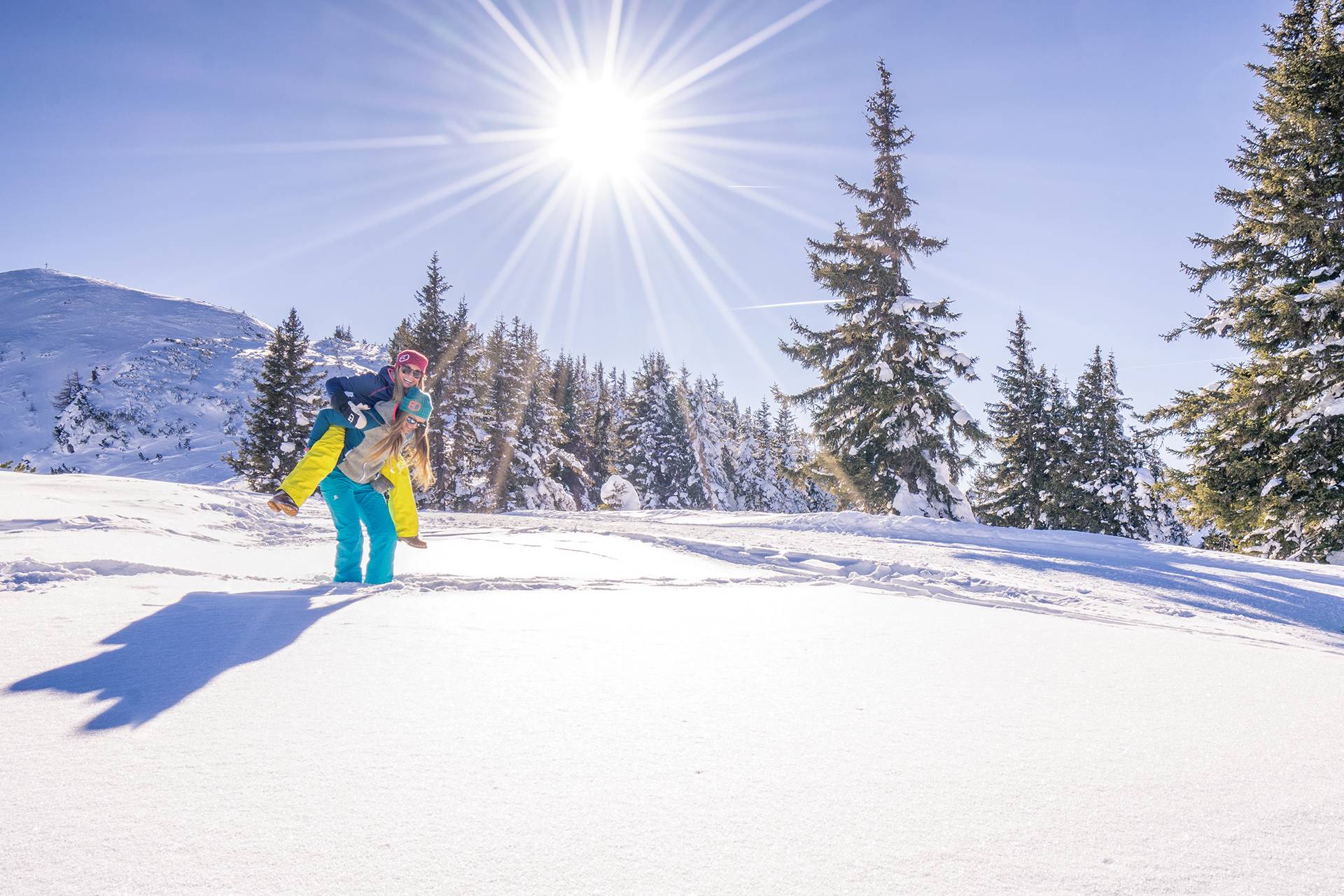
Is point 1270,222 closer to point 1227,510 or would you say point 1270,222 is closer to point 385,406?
point 1227,510

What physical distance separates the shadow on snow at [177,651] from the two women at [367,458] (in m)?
1.08

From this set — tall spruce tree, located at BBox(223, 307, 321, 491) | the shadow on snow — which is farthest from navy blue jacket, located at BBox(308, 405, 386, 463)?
tall spruce tree, located at BBox(223, 307, 321, 491)

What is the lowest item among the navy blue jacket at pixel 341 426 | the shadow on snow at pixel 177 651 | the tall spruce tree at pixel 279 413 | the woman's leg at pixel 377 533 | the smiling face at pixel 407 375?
the shadow on snow at pixel 177 651

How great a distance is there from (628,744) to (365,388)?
371cm

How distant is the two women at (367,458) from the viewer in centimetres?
414

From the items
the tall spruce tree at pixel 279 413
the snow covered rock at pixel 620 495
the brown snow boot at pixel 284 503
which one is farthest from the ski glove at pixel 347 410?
the snow covered rock at pixel 620 495

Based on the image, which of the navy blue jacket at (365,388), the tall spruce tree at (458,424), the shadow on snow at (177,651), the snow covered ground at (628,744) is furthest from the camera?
the tall spruce tree at (458,424)

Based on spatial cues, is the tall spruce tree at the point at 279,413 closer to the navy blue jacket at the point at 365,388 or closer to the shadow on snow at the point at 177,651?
the navy blue jacket at the point at 365,388

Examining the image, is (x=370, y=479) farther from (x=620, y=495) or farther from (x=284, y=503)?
(x=620, y=495)

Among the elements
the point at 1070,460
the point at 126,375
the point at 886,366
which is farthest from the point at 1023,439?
the point at 126,375

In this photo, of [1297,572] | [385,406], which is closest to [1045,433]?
[1297,572]

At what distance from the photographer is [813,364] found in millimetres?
18953

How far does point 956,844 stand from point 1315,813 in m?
0.92

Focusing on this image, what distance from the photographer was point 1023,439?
28266 millimetres
